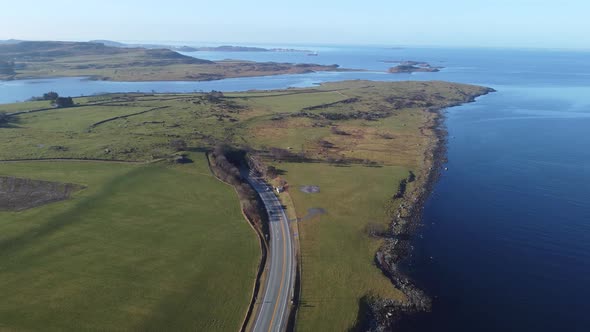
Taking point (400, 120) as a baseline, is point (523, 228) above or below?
below

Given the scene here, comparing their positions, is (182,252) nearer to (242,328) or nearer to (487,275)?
(242,328)

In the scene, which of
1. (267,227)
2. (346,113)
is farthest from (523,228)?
(346,113)

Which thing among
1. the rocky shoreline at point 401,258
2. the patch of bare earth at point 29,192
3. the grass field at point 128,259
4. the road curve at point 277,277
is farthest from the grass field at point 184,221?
the patch of bare earth at point 29,192

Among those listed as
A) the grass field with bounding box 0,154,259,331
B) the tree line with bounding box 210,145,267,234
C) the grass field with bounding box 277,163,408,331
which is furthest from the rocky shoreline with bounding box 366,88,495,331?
the tree line with bounding box 210,145,267,234

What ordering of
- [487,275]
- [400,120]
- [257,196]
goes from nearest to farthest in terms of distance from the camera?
[487,275] → [257,196] → [400,120]

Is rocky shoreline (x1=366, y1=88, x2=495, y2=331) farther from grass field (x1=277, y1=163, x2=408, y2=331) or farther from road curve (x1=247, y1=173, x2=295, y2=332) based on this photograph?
road curve (x1=247, y1=173, x2=295, y2=332)

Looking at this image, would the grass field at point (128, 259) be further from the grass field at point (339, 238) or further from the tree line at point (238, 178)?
the grass field at point (339, 238)
